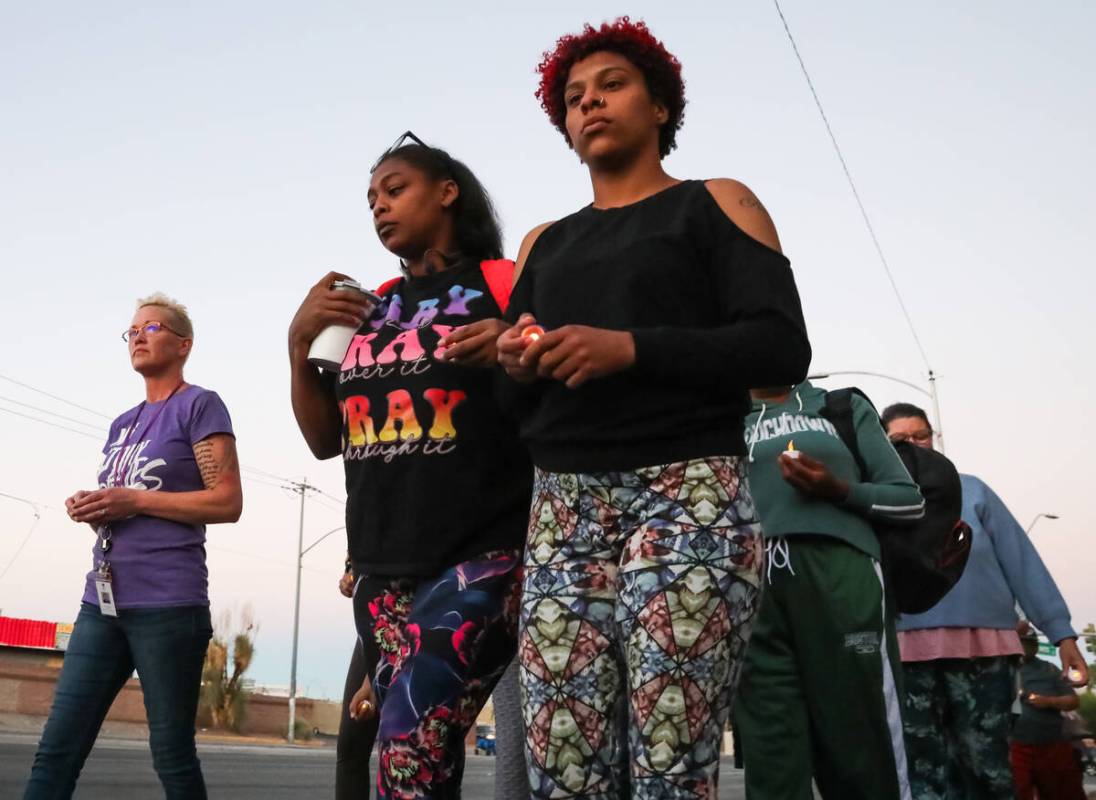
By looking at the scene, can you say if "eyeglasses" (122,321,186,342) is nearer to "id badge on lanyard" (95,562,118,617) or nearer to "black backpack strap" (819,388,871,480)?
"id badge on lanyard" (95,562,118,617)

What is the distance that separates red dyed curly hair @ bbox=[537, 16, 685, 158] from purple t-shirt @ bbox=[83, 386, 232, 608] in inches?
87.1

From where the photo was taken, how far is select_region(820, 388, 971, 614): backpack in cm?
421

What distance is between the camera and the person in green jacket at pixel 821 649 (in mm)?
3625

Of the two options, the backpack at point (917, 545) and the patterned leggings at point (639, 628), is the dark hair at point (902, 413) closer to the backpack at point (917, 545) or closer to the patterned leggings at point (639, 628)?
the backpack at point (917, 545)

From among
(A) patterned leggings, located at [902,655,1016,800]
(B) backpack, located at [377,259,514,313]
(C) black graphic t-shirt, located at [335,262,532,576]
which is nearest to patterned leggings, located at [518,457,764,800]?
(C) black graphic t-shirt, located at [335,262,532,576]

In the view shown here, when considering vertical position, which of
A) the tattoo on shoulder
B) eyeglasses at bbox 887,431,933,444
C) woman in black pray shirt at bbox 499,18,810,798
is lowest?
woman in black pray shirt at bbox 499,18,810,798

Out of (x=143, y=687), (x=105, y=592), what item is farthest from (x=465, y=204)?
(x=143, y=687)

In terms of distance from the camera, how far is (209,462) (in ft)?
14.7

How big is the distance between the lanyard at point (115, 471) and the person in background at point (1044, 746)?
5448 mm

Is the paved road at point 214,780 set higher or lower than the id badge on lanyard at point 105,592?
lower

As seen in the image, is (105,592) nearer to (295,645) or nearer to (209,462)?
(209,462)

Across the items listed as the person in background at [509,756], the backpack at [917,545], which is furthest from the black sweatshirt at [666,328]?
the backpack at [917,545]

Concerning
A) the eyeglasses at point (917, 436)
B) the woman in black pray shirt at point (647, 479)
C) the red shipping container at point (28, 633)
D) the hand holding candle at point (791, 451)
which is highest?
the red shipping container at point (28, 633)

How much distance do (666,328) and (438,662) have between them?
0.89 metres
